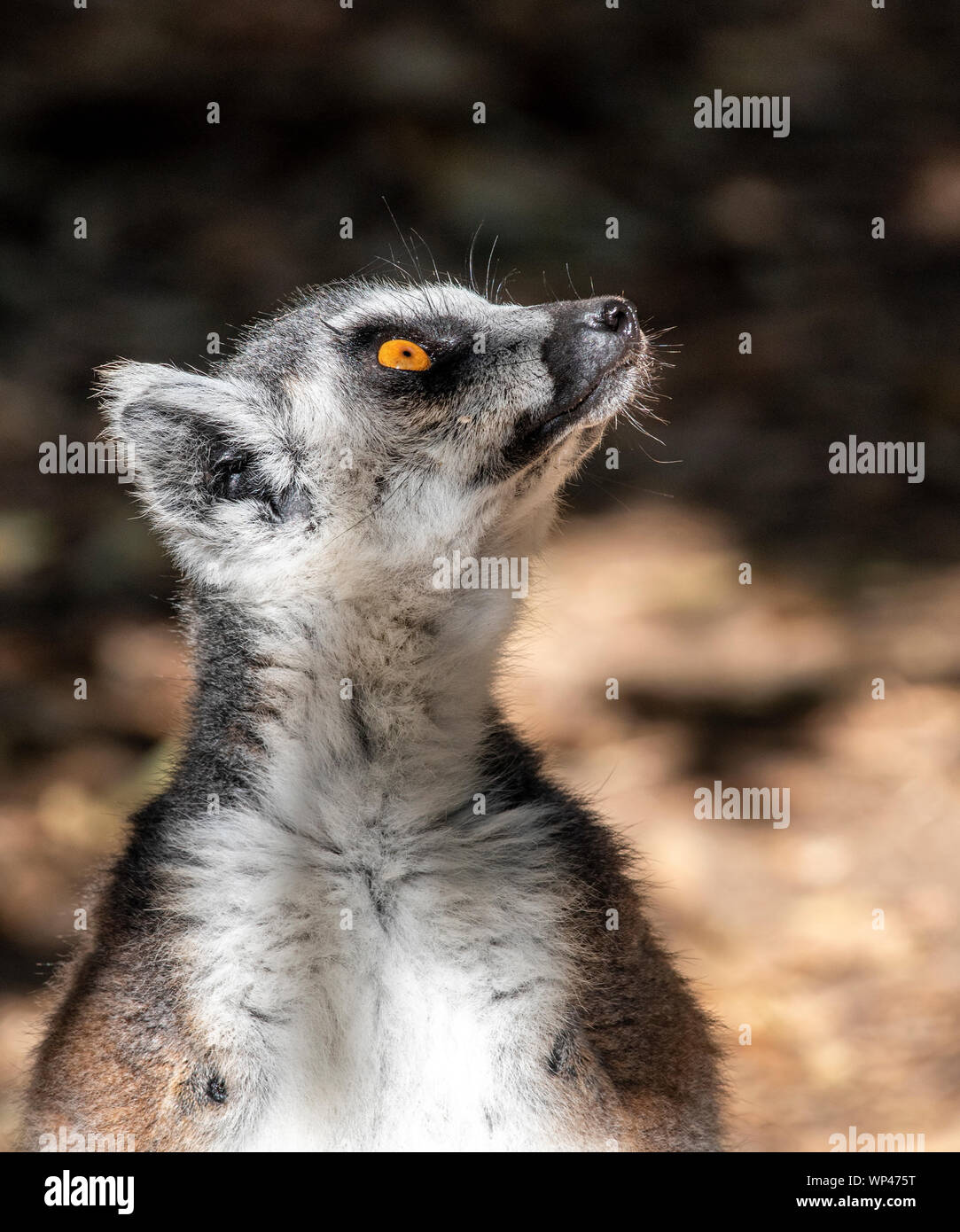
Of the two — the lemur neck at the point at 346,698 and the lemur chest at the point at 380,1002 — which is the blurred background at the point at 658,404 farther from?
the lemur neck at the point at 346,698

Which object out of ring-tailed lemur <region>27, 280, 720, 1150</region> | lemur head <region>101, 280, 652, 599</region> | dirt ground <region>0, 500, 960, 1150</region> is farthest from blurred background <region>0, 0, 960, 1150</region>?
lemur head <region>101, 280, 652, 599</region>

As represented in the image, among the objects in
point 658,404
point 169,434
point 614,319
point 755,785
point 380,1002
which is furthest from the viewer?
point 658,404

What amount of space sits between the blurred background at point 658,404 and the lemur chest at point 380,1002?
1.29 m

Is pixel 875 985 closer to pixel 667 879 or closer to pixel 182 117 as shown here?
pixel 667 879

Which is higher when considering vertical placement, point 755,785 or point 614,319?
point 614,319

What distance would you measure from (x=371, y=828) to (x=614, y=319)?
1.28 metres

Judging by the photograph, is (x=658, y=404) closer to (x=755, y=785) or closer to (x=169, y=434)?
(x=755, y=785)

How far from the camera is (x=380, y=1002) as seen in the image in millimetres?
2854

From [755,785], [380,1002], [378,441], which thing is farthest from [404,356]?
[755,785]

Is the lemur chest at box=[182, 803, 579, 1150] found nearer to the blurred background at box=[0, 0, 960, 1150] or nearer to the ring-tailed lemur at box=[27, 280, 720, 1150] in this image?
the ring-tailed lemur at box=[27, 280, 720, 1150]

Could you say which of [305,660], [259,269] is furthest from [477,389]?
[259,269]

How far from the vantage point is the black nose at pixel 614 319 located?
318 cm

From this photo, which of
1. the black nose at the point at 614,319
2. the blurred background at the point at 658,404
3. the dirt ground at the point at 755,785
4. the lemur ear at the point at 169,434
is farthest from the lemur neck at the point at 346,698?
the blurred background at the point at 658,404

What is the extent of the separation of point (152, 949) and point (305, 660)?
2.24 ft
